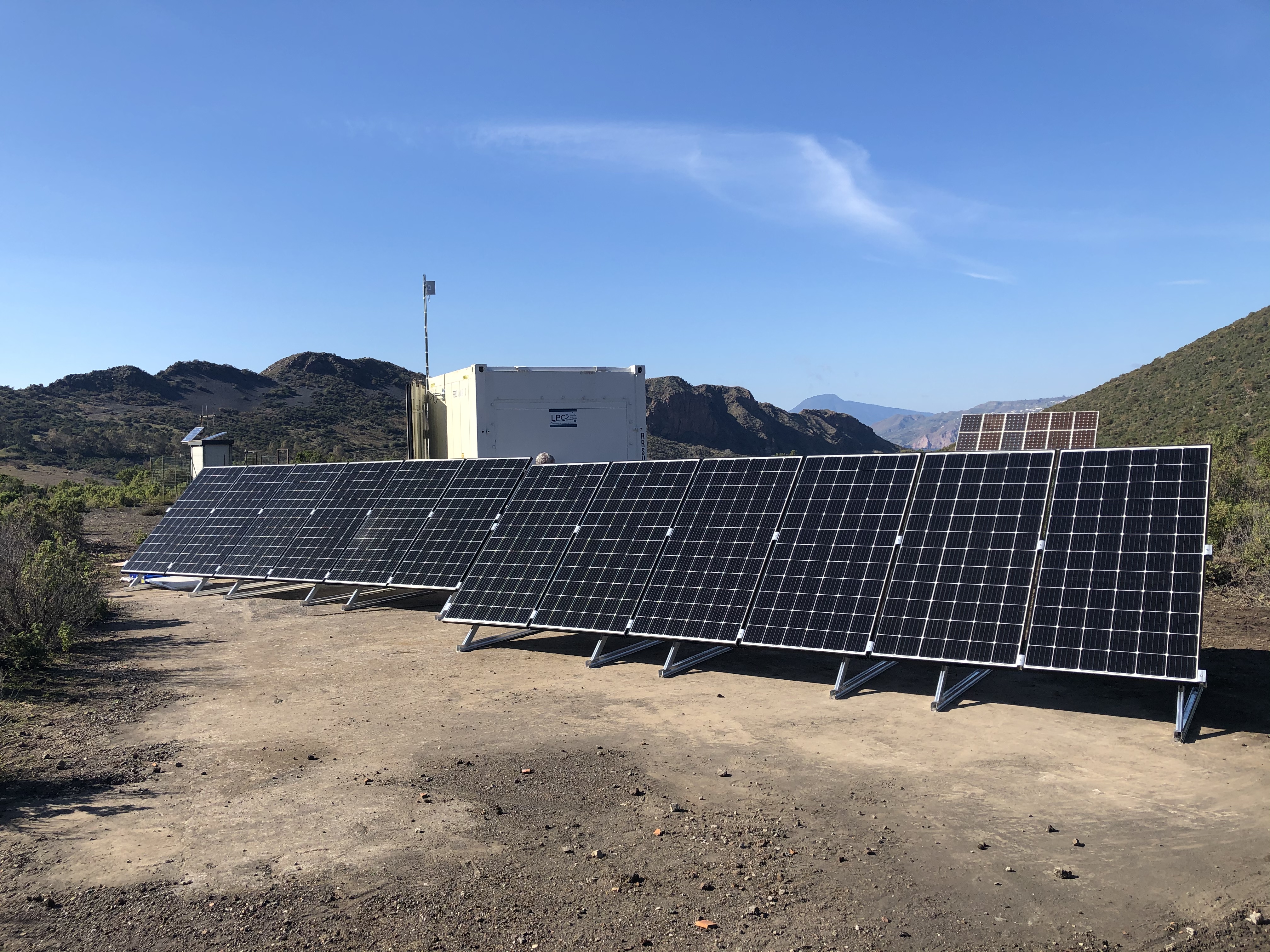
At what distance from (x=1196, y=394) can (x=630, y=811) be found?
59532 mm

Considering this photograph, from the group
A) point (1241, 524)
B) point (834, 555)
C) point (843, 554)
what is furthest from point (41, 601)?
point (1241, 524)

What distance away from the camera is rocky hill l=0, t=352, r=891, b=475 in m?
69.3

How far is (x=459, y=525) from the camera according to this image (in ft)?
60.6

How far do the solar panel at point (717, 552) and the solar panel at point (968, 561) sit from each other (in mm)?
2218

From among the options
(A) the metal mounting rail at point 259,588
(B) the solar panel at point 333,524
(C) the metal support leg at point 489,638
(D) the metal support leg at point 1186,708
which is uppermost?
(B) the solar panel at point 333,524

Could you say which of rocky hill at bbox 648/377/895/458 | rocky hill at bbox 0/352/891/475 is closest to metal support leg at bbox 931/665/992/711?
rocky hill at bbox 0/352/891/475

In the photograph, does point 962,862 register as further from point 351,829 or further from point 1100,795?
point 351,829

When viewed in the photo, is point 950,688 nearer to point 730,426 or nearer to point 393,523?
point 393,523

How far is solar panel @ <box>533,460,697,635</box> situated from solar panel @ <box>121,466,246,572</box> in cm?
1237

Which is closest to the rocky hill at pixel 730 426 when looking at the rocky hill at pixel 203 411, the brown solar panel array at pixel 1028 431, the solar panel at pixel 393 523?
the rocky hill at pixel 203 411

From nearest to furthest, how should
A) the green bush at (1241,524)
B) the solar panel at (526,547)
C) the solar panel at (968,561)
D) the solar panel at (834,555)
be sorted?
the solar panel at (968,561), the solar panel at (834,555), the solar panel at (526,547), the green bush at (1241,524)

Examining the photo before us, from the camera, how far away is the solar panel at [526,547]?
49.5 feet

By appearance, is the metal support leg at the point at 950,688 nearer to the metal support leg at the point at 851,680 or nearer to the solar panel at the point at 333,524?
the metal support leg at the point at 851,680

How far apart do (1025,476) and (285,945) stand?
36.3ft
